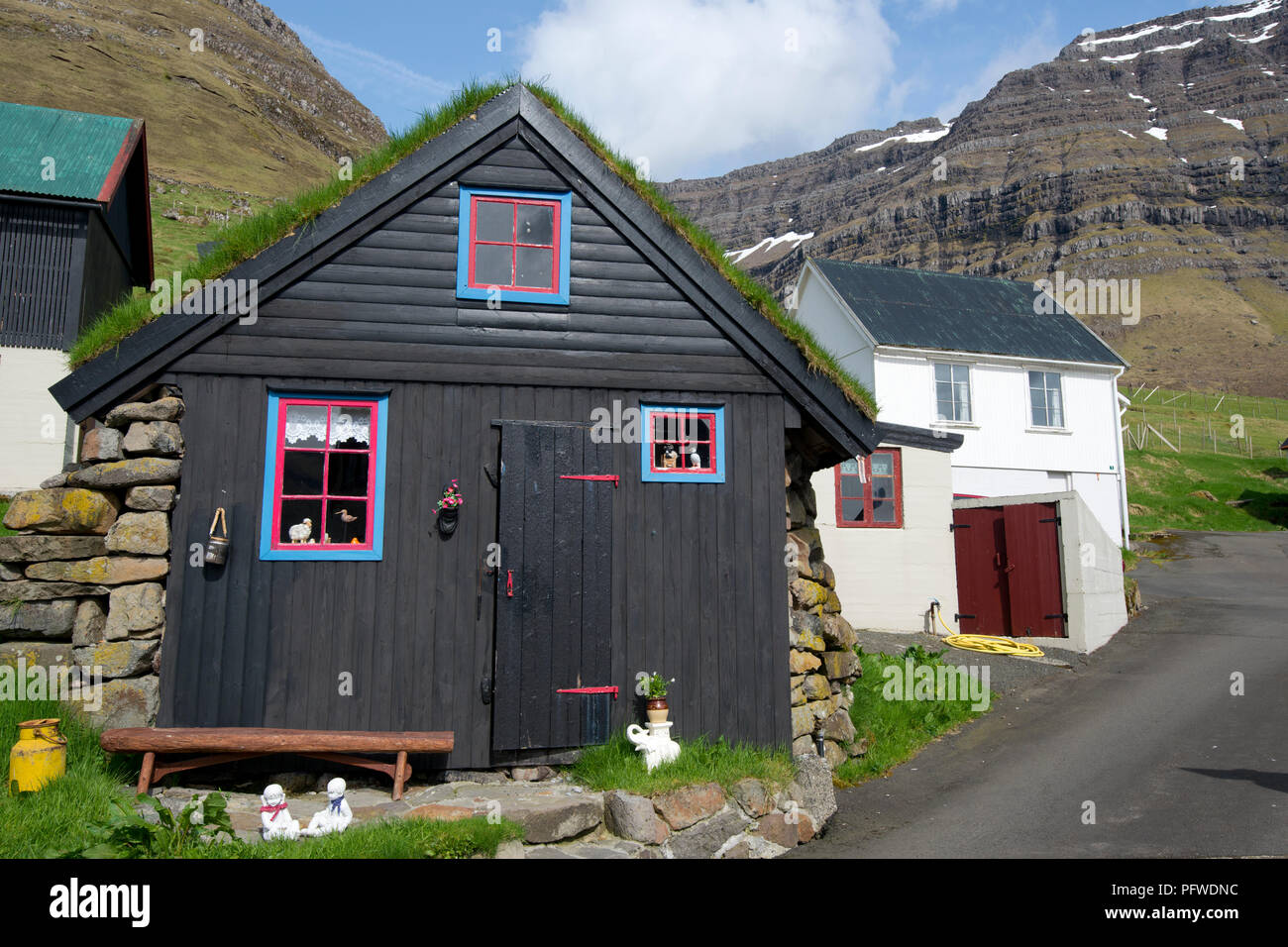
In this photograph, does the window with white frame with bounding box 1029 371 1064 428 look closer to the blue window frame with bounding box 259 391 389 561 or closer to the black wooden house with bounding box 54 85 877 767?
the black wooden house with bounding box 54 85 877 767

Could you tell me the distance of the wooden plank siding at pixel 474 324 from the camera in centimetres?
828

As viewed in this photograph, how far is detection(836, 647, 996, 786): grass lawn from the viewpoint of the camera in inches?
390

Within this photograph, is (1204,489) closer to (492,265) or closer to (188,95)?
(492,265)

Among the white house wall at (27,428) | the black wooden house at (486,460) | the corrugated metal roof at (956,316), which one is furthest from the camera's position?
the corrugated metal roof at (956,316)

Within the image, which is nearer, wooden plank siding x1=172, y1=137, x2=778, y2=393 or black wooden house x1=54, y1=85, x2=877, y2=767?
black wooden house x1=54, y1=85, x2=877, y2=767

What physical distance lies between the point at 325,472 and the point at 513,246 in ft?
9.83

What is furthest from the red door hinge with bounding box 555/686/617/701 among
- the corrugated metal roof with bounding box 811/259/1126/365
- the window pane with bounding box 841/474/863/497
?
the corrugated metal roof with bounding box 811/259/1126/365

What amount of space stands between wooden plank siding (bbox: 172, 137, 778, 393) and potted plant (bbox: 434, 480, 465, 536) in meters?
1.12

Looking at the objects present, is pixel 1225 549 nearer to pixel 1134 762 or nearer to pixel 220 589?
pixel 1134 762

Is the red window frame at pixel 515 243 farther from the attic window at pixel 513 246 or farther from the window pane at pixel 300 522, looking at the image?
the window pane at pixel 300 522

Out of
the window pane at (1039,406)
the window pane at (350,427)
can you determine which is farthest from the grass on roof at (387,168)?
the window pane at (1039,406)

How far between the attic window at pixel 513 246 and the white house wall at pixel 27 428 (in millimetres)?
13093

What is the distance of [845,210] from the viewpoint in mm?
154375
